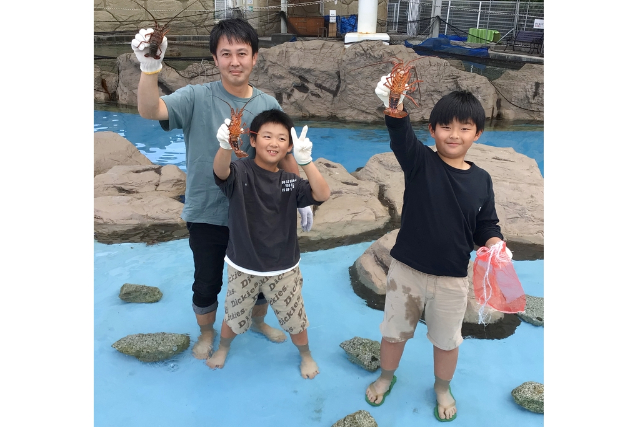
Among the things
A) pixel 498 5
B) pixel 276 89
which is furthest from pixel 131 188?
pixel 498 5

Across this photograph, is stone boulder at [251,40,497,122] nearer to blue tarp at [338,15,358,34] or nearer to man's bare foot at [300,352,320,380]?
man's bare foot at [300,352,320,380]

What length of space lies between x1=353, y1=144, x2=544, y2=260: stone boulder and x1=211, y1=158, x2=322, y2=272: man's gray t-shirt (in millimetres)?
2376

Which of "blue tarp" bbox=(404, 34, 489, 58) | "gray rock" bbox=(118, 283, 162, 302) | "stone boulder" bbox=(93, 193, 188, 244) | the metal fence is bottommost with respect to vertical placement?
"gray rock" bbox=(118, 283, 162, 302)

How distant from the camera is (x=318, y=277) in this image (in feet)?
11.3

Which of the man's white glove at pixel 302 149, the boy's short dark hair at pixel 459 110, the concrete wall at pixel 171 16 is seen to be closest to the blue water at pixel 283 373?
the man's white glove at pixel 302 149

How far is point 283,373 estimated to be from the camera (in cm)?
243

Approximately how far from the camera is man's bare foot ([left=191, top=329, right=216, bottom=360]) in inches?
98.3

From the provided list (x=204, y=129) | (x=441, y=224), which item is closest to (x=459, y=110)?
(x=441, y=224)

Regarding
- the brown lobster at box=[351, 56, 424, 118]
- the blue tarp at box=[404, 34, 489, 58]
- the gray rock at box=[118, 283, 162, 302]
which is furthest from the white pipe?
the brown lobster at box=[351, 56, 424, 118]

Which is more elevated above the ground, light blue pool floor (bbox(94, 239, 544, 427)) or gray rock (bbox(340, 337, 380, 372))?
gray rock (bbox(340, 337, 380, 372))

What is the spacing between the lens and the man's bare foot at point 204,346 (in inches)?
98.3

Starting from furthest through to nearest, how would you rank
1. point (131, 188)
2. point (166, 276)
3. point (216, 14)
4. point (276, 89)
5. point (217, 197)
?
point (216, 14) → point (276, 89) → point (131, 188) → point (166, 276) → point (217, 197)

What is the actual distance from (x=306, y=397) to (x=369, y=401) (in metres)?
0.31

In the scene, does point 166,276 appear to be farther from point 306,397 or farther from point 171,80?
point 171,80
